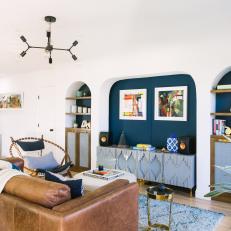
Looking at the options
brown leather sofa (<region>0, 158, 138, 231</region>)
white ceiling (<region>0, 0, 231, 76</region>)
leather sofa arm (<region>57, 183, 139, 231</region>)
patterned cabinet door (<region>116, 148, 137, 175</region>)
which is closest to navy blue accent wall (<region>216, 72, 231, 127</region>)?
white ceiling (<region>0, 0, 231, 76</region>)

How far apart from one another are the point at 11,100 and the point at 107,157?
3924 millimetres

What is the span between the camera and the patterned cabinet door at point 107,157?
510cm

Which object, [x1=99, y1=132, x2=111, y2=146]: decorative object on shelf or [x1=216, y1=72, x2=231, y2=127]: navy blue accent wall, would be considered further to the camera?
[x1=99, y1=132, x2=111, y2=146]: decorative object on shelf

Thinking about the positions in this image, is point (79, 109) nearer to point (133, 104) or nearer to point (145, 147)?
point (133, 104)

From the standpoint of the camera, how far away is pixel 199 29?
351 centimetres

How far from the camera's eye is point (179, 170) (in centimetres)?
433

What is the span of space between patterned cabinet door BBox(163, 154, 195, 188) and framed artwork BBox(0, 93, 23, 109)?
4.68 meters

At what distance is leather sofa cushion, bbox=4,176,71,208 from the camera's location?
195 cm

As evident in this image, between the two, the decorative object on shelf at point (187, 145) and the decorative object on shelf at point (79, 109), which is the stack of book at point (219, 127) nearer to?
the decorative object on shelf at point (187, 145)

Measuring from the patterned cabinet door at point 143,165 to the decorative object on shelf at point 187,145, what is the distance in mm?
679

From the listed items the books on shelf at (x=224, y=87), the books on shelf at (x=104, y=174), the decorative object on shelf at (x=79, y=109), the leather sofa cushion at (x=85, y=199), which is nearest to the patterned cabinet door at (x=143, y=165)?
the books on shelf at (x=104, y=174)

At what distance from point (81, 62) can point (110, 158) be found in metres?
2.25

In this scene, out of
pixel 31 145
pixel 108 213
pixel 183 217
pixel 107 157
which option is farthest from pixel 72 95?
pixel 108 213

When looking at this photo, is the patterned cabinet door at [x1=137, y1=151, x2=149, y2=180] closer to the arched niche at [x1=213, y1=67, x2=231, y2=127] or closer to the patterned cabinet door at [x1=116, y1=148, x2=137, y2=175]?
the patterned cabinet door at [x1=116, y1=148, x2=137, y2=175]
